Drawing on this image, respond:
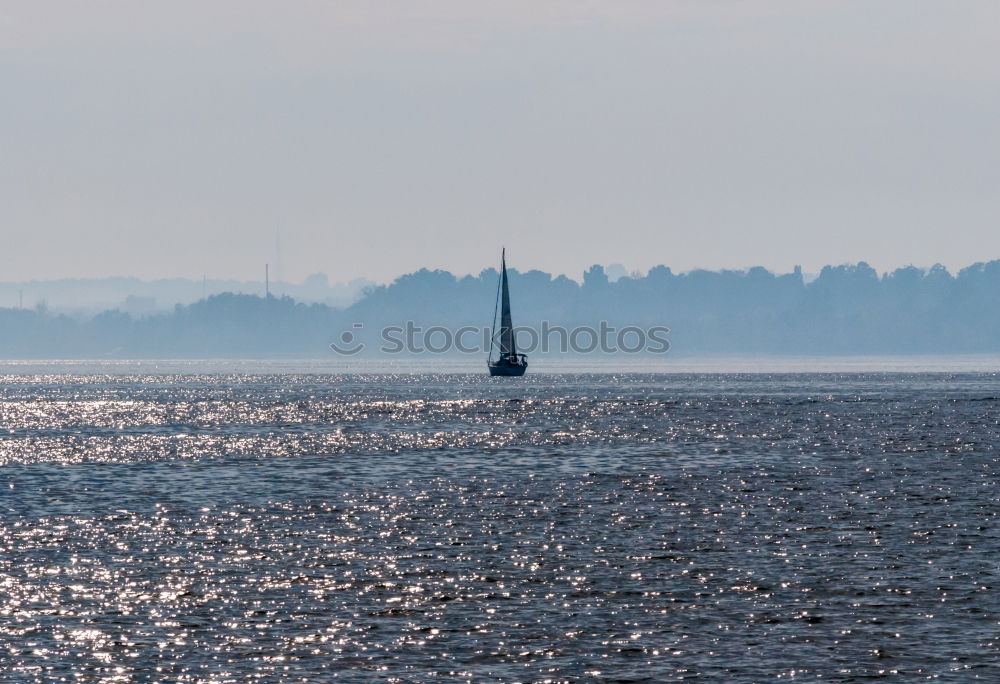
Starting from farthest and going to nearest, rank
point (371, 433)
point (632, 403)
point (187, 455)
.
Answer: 1. point (632, 403)
2. point (371, 433)
3. point (187, 455)

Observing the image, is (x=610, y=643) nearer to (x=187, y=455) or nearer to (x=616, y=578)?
(x=616, y=578)

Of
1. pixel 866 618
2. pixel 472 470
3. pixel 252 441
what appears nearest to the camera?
pixel 866 618

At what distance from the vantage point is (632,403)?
6732 inches

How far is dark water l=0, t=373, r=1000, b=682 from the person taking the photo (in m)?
31.3

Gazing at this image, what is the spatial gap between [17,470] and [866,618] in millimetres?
59166

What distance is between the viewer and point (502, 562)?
146 ft

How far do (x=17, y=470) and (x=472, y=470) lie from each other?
25780 mm

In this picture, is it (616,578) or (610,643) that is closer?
(610,643)

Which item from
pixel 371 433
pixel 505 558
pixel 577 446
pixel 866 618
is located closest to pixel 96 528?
pixel 505 558

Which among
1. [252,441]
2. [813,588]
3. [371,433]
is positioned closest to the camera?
[813,588]

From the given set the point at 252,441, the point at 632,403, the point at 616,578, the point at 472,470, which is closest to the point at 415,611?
the point at 616,578

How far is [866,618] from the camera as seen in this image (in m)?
35.0

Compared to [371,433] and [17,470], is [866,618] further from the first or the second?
[371,433]

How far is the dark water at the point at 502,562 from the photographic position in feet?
103
